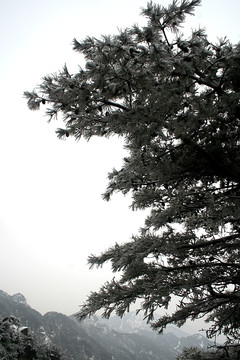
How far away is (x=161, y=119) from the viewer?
330 centimetres

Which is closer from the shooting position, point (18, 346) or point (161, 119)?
point (161, 119)

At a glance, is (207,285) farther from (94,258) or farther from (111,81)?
(111,81)

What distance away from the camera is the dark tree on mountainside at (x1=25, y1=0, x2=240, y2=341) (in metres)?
3.03

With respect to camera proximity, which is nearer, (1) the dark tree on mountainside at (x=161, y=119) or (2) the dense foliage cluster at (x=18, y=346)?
(1) the dark tree on mountainside at (x=161, y=119)

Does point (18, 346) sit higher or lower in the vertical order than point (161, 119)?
lower

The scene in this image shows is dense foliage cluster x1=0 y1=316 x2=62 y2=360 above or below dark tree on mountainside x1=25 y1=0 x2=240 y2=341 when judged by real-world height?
below

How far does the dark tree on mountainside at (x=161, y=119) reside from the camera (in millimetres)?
3027

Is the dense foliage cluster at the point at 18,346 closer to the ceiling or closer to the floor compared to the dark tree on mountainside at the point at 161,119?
closer to the floor

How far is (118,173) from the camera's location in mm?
5441

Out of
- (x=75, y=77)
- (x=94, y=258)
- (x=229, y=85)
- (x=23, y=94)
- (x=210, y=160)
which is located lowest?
(x=94, y=258)

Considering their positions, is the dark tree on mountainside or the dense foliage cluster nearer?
the dark tree on mountainside

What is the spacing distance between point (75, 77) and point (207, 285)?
5.38 m

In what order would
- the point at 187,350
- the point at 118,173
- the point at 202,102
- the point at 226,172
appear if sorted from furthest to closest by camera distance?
the point at 187,350, the point at 118,173, the point at 226,172, the point at 202,102

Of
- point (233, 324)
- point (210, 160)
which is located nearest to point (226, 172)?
point (210, 160)
